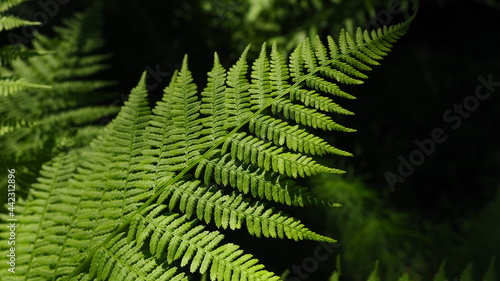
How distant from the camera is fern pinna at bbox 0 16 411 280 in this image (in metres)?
1.05

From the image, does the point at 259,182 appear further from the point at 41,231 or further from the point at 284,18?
the point at 284,18

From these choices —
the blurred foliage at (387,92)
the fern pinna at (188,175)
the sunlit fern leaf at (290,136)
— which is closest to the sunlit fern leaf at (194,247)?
the fern pinna at (188,175)

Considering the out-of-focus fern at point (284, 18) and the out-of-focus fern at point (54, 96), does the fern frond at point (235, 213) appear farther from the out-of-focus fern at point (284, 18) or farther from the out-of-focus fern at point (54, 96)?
the out-of-focus fern at point (284, 18)

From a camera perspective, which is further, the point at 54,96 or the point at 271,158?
the point at 54,96

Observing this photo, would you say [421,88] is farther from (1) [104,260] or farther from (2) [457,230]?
(1) [104,260]

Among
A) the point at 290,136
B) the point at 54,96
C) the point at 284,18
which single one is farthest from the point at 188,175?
the point at 284,18

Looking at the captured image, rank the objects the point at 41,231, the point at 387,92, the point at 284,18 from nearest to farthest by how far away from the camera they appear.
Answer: the point at 41,231, the point at 284,18, the point at 387,92

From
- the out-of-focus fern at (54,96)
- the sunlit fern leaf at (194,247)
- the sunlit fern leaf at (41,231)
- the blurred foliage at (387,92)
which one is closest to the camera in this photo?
the sunlit fern leaf at (194,247)

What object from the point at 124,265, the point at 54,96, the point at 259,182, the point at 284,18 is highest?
the point at 284,18

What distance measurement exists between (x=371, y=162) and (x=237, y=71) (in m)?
2.43

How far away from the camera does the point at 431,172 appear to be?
3.44 meters

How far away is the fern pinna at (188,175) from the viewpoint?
1.05 meters

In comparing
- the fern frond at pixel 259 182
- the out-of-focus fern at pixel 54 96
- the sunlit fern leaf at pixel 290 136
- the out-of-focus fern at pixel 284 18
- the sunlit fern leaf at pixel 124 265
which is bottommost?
the sunlit fern leaf at pixel 124 265

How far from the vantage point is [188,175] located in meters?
1.11
